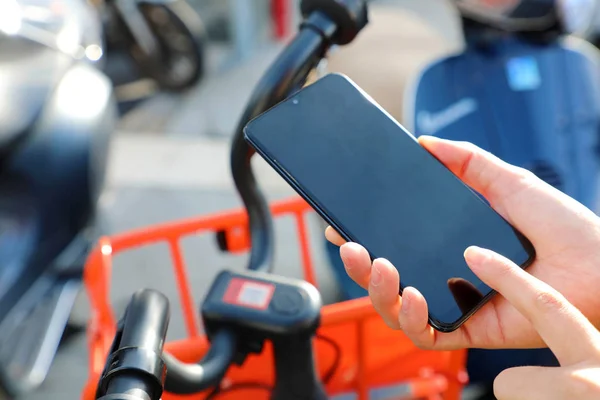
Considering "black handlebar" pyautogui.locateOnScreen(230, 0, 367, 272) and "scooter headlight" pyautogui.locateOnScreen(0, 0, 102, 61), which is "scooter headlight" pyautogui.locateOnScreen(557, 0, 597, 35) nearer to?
"black handlebar" pyautogui.locateOnScreen(230, 0, 367, 272)

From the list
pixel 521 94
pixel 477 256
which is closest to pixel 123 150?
pixel 521 94

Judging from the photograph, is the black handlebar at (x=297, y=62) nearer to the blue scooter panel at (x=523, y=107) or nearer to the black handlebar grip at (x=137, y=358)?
the black handlebar grip at (x=137, y=358)

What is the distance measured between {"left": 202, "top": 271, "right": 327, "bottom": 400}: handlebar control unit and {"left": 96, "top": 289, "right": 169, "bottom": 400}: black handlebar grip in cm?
11

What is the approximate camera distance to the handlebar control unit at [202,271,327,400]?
0.70 meters

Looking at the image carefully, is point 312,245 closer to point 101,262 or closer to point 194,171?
point 194,171

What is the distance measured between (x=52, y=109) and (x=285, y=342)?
3.06 feet

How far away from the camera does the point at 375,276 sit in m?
0.68

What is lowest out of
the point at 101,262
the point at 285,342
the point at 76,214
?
the point at 76,214

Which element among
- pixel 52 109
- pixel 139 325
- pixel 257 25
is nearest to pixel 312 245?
pixel 52 109

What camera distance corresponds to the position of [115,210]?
2.33 m

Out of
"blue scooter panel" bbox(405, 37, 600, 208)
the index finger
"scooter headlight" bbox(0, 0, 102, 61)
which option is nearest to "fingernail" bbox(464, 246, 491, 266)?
the index finger

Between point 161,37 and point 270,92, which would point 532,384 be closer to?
point 270,92

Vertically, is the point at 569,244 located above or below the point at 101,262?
above

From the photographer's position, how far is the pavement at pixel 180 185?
1896 millimetres
